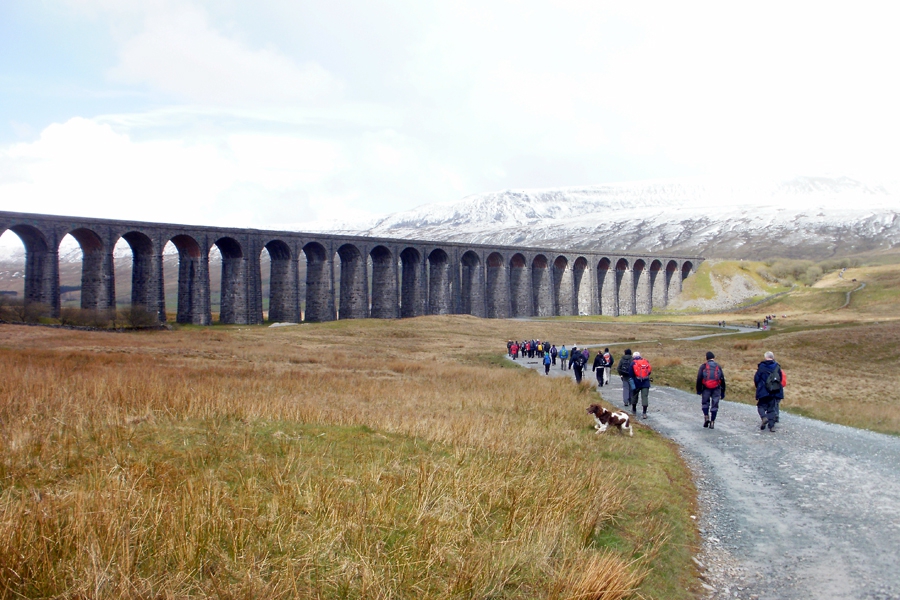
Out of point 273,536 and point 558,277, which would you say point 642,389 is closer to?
point 273,536

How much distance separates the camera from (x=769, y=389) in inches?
577

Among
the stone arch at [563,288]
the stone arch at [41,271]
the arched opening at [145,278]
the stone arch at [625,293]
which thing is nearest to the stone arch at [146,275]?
the arched opening at [145,278]

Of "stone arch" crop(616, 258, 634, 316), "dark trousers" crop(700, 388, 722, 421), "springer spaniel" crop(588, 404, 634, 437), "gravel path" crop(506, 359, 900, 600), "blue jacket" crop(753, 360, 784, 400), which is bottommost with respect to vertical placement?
"gravel path" crop(506, 359, 900, 600)

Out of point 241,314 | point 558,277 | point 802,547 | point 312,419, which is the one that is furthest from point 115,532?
point 558,277

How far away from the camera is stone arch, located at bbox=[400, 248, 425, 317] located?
270ft

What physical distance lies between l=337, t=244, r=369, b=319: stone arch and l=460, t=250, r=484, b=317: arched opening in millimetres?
17220

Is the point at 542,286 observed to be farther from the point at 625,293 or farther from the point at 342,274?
the point at 342,274

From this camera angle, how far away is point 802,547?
23.8 feet

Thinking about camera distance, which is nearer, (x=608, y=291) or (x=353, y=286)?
(x=353, y=286)

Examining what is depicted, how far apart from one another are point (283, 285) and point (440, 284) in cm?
2375

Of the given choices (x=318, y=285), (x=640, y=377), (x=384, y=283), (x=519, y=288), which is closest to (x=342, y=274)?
(x=318, y=285)

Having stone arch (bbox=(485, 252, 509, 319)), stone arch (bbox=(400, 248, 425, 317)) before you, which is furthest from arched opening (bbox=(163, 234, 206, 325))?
stone arch (bbox=(485, 252, 509, 319))

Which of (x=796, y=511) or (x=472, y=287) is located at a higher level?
(x=472, y=287)

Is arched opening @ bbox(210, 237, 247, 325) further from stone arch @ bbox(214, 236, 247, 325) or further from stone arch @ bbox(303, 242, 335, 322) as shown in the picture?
stone arch @ bbox(303, 242, 335, 322)
